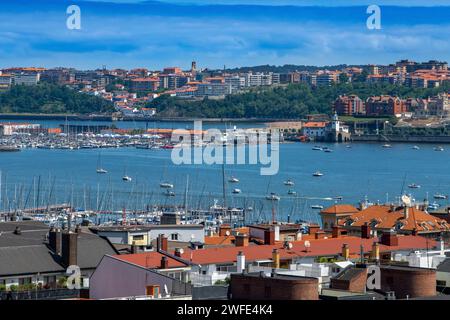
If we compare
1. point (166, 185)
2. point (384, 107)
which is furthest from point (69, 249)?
point (384, 107)

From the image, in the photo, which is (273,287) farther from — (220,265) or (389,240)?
(389,240)

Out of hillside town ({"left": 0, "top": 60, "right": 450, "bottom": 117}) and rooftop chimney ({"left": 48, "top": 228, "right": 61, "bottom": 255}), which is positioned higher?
hillside town ({"left": 0, "top": 60, "right": 450, "bottom": 117})

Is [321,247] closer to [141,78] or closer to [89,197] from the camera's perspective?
[89,197]

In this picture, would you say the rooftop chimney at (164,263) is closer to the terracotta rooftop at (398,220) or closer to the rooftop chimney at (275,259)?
the rooftop chimney at (275,259)

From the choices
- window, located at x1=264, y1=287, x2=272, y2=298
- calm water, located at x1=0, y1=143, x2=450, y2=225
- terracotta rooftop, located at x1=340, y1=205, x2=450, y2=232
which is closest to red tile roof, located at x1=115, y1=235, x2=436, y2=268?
window, located at x1=264, y1=287, x2=272, y2=298

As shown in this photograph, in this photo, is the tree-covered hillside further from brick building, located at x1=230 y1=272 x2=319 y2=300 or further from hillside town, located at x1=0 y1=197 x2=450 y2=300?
brick building, located at x1=230 y1=272 x2=319 y2=300

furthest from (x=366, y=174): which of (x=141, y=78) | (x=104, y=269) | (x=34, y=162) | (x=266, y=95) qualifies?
(x=141, y=78)
